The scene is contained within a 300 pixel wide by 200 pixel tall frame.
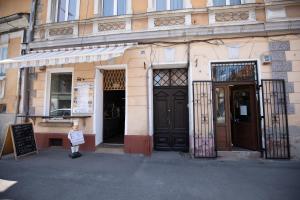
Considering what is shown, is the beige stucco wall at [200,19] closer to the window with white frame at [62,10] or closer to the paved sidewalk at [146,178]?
the paved sidewalk at [146,178]

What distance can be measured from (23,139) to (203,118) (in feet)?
18.5

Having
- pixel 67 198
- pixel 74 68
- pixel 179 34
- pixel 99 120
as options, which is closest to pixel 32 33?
pixel 74 68

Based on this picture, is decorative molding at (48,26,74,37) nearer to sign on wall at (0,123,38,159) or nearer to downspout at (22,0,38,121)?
downspout at (22,0,38,121)

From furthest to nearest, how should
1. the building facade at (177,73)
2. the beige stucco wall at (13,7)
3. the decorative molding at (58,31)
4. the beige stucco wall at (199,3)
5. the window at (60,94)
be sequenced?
1. the beige stucco wall at (13,7)
2. the window at (60,94)
3. the decorative molding at (58,31)
4. the beige stucco wall at (199,3)
5. the building facade at (177,73)

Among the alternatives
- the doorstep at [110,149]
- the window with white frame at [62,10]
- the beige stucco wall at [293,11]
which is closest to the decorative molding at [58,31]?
the window with white frame at [62,10]

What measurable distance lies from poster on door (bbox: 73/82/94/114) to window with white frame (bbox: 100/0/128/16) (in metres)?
2.71

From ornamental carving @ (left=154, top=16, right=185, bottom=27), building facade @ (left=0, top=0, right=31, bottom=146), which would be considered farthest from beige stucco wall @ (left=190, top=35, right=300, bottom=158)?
building facade @ (left=0, top=0, right=31, bottom=146)

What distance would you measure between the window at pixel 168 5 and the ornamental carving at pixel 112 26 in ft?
4.38

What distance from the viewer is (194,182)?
4.31m

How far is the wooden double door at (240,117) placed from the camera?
6367 millimetres

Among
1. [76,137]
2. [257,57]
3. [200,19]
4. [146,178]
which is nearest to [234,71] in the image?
[257,57]

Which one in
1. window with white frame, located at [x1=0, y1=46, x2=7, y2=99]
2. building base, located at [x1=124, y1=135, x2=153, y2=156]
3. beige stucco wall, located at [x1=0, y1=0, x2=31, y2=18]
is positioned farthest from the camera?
beige stucco wall, located at [x1=0, y1=0, x2=31, y2=18]

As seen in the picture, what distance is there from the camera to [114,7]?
7.40 metres

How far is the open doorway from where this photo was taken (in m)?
7.46
